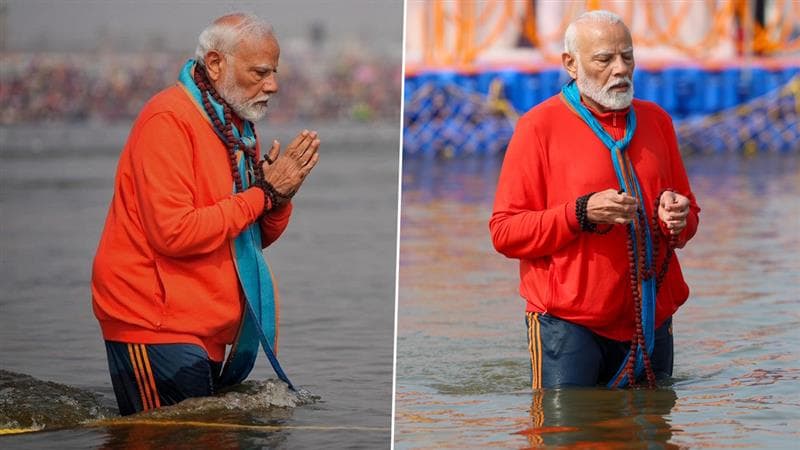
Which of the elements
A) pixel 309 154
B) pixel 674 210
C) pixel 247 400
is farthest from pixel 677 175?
pixel 247 400

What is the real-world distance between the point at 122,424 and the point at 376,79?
1121 inches

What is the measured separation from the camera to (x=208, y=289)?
18.7 ft

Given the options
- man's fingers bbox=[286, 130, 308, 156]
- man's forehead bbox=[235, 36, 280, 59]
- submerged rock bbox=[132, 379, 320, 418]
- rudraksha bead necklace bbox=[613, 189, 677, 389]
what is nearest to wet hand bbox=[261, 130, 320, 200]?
man's fingers bbox=[286, 130, 308, 156]

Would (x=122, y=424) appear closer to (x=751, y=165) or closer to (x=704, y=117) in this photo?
(x=751, y=165)

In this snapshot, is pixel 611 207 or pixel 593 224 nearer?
pixel 611 207

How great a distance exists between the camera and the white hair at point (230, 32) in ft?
18.6

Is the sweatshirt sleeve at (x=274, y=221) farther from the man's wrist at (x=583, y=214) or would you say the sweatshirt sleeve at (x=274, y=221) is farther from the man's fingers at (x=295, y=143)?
the man's wrist at (x=583, y=214)

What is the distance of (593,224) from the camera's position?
5699mm

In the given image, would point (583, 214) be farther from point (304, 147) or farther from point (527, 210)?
point (304, 147)

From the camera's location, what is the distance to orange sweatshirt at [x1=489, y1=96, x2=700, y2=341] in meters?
5.80

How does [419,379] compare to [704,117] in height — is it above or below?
below

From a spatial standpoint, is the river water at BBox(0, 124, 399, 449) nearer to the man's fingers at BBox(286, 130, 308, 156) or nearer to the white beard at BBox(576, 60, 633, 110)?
the man's fingers at BBox(286, 130, 308, 156)

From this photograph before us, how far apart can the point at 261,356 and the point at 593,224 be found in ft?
8.00

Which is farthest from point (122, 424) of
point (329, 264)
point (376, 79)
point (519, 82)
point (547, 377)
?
point (376, 79)
